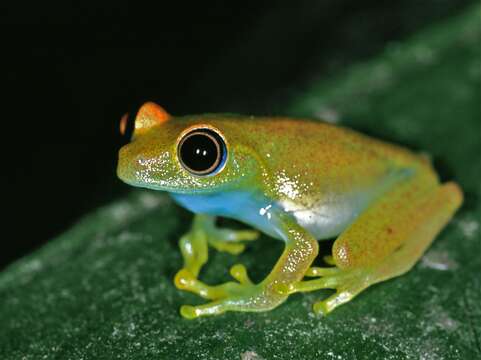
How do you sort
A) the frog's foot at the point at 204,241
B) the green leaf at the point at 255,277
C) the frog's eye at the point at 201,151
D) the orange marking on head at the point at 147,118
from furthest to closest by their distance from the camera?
the frog's foot at the point at 204,241, the orange marking on head at the point at 147,118, the frog's eye at the point at 201,151, the green leaf at the point at 255,277

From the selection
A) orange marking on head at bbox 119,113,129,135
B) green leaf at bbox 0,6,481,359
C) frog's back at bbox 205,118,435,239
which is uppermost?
orange marking on head at bbox 119,113,129,135

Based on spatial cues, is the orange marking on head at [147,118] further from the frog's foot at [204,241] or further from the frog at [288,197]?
the frog's foot at [204,241]

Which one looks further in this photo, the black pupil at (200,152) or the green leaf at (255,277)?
the black pupil at (200,152)

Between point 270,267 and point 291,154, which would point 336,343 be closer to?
point 270,267

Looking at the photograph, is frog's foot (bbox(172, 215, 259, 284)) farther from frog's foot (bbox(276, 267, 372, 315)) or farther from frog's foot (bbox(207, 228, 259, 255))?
frog's foot (bbox(276, 267, 372, 315))

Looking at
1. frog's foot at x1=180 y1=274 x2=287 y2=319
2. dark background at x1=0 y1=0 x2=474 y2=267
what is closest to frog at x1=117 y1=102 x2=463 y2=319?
frog's foot at x1=180 y1=274 x2=287 y2=319

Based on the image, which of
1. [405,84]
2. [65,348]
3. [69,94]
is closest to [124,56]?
[69,94]

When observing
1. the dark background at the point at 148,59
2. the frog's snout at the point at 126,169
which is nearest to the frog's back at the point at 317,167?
the frog's snout at the point at 126,169
